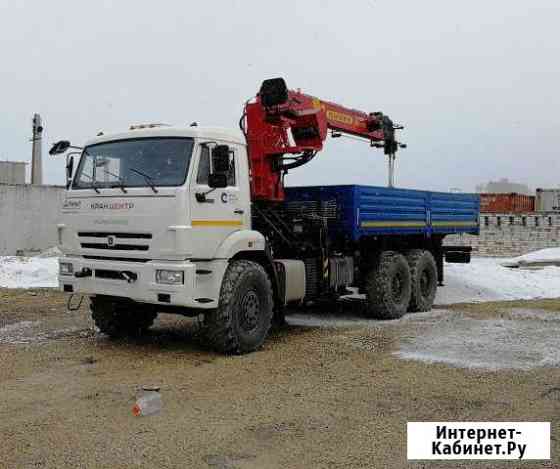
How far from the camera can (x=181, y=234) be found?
7523mm

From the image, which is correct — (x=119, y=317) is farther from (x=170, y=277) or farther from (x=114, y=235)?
(x=170, y=277)

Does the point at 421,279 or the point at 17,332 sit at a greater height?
the point at 421,279

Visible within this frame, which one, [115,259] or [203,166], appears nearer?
[203,166]

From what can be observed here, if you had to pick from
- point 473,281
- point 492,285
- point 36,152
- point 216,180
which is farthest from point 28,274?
point 36,152

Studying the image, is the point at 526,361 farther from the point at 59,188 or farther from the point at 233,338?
the point at 59,188

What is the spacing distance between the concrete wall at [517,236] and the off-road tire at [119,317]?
2303cm

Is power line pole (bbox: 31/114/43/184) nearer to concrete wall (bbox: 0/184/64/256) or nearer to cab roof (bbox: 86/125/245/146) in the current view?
concrete wall (bbox: 0/184/64/256)

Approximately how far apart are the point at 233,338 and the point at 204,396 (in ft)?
5.68

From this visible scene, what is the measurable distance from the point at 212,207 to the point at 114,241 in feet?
4.11

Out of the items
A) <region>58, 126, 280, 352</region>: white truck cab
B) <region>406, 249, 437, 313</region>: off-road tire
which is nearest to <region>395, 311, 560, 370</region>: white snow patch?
<region>406, 249, 437, 313</region>: off-road tire

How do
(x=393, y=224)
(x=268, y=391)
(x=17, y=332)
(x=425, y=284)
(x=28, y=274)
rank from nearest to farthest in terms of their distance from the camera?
(x=268, y=391) < (x=17, y=332) < (x=393, y=224) < (x=425, y=284) < (x=28, y=274)

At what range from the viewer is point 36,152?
32.6m

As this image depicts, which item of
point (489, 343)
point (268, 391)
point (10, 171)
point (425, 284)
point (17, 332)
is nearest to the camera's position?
point (268, 391)

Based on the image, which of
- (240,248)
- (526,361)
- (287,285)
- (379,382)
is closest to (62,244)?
(240,248)
